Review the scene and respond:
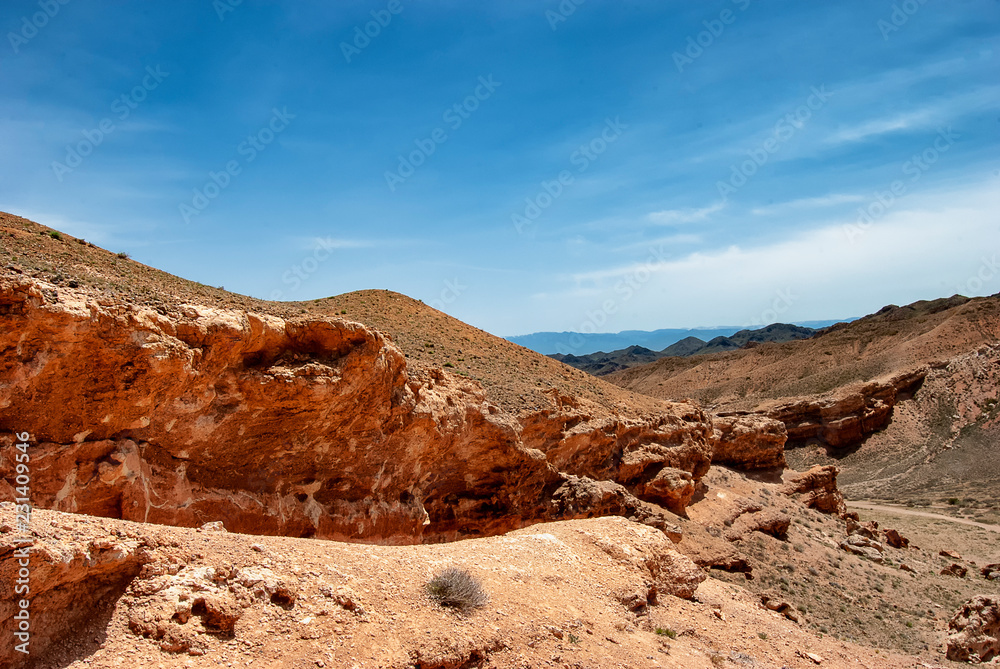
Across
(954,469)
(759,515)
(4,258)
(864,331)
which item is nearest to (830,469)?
(759,515)

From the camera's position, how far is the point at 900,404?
52.1 meters

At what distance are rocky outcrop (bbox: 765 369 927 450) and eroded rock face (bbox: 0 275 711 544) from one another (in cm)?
4022

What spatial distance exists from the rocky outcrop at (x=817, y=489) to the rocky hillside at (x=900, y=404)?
45.3ft

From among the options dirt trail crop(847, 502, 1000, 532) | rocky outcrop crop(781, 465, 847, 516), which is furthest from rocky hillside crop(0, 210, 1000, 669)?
dirt trail crop(847, 502, 1000, 532)

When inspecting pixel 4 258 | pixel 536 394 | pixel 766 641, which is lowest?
pixel 766 641

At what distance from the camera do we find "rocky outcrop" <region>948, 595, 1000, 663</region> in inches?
612

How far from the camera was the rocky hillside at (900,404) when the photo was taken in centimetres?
4281

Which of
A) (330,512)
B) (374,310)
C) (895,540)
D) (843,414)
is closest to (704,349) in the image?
(843,414)

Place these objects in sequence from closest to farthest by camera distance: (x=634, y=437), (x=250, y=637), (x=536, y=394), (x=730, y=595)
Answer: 1. (x=250, y=637)
2. (x=730, y=595)
3. (x=536, y=394)
4. (x=634, y=437)

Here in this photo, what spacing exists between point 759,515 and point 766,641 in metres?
13.8

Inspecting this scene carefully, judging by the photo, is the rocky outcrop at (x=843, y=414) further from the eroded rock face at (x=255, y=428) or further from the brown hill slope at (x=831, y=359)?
the eroded rock face at (x=255, y=428)

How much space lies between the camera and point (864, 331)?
78.6m

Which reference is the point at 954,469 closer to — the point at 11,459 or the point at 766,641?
the point at 766,641

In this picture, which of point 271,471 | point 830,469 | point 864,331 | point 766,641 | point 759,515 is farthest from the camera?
point 864,331
